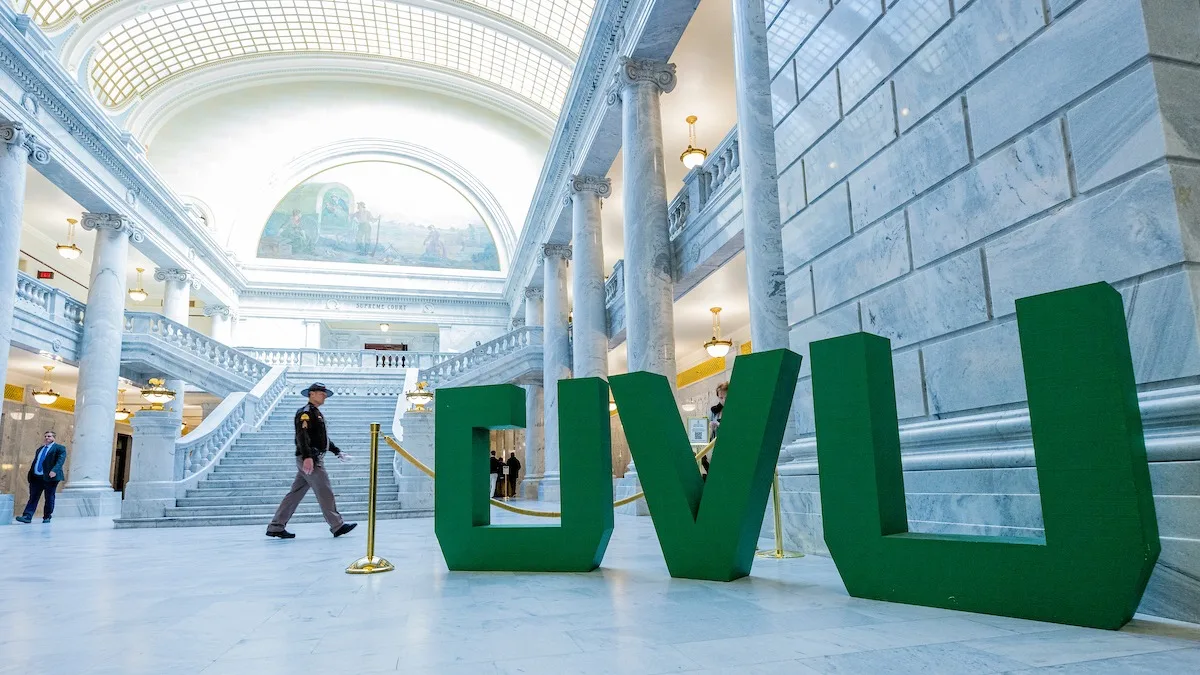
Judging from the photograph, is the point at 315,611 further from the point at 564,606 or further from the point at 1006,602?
the point at 1006,602

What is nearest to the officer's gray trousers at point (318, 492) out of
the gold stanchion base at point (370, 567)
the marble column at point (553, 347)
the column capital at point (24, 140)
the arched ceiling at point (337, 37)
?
the gold stanchion base at point (370, 567)

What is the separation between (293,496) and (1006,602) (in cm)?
660

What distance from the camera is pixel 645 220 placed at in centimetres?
1075

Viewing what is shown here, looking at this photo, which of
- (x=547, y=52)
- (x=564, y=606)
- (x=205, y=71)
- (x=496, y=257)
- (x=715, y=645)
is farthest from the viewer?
(x=496, y=257)

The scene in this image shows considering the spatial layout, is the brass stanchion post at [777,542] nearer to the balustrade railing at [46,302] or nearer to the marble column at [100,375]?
the marble column at [100,375]

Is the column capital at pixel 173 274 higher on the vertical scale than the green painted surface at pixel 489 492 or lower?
higher

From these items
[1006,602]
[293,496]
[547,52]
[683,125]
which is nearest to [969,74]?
[1006,602]

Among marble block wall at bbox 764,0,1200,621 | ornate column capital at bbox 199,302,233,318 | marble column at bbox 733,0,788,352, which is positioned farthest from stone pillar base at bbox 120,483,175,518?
ornate column capital at bbox 199,302,233,318

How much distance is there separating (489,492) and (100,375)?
15.3 m

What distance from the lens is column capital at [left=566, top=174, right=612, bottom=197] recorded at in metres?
14.4

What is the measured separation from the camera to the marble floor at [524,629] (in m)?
2.12

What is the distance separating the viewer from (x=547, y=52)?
2300 centimetres

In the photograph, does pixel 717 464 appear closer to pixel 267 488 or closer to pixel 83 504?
pixel 267 488

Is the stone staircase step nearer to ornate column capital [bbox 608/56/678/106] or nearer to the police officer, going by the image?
the police officer
